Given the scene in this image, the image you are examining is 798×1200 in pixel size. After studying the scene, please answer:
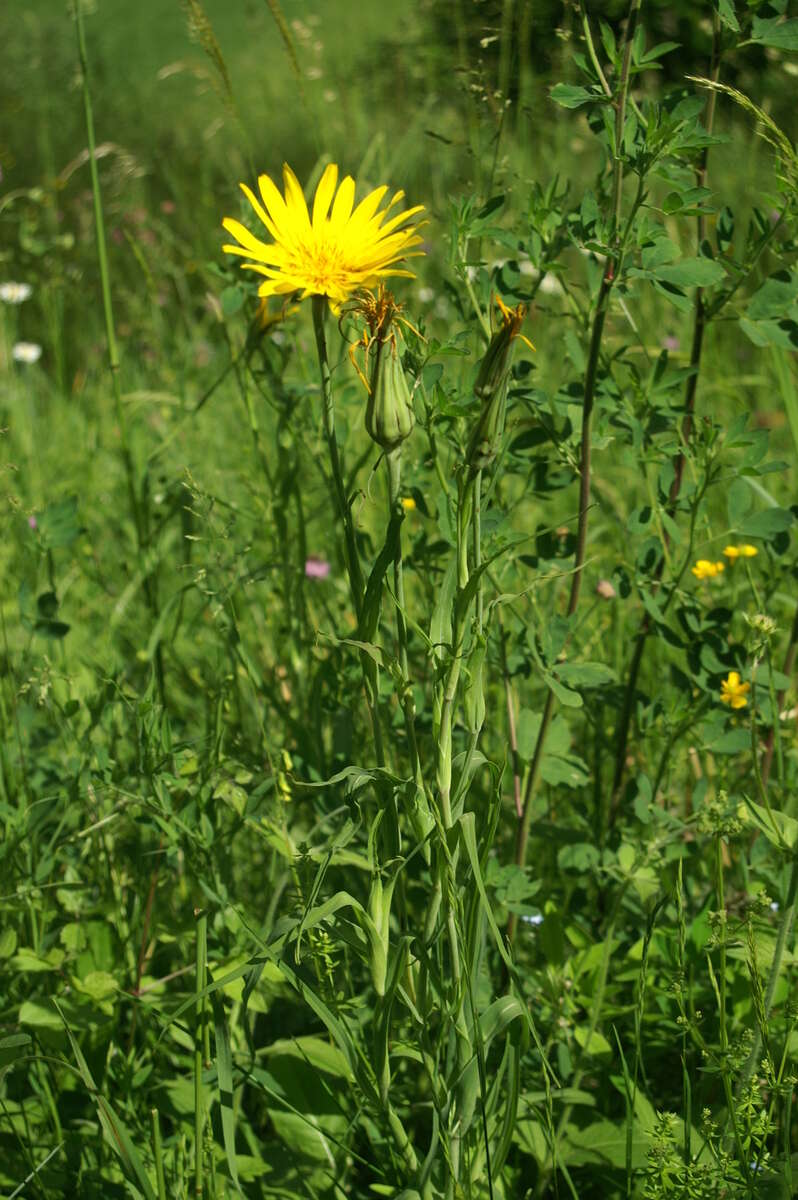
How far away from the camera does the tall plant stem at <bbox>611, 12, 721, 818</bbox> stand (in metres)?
1.19

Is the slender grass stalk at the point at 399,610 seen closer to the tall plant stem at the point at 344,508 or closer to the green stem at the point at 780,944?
the tall plant stem at the point at 344,508

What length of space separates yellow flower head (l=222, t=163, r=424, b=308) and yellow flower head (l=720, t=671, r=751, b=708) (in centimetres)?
62

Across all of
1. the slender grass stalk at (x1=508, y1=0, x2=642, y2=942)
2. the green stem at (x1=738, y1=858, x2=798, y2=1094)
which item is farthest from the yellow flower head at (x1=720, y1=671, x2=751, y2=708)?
the green stem at (x1=738, y1=858, x2=798, y2=1094)

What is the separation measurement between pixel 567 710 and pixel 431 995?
82cm

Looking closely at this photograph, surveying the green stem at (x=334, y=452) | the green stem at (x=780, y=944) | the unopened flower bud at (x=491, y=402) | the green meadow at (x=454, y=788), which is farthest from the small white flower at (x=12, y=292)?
the green stem at (x=780, y=944)

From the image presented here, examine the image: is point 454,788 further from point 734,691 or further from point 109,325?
point 109,325

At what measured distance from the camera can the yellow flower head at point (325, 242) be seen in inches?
36.1

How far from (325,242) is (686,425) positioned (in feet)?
1.85

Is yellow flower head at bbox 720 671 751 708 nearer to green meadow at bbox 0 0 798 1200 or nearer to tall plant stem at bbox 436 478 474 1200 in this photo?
green meadow at bbox 0 0 798 1200

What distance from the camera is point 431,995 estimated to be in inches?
39.1

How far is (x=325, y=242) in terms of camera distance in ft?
3.24

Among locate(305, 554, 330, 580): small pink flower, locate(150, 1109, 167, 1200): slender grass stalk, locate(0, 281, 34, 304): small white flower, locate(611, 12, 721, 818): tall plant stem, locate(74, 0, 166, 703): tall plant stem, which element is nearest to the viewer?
locate(150, 1109, 167, 1200): slender grass stalk

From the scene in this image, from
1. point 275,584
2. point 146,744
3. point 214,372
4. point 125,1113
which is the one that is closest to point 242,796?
point 146,744

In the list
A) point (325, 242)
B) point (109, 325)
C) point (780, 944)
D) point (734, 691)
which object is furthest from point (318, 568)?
point (780, 944)
